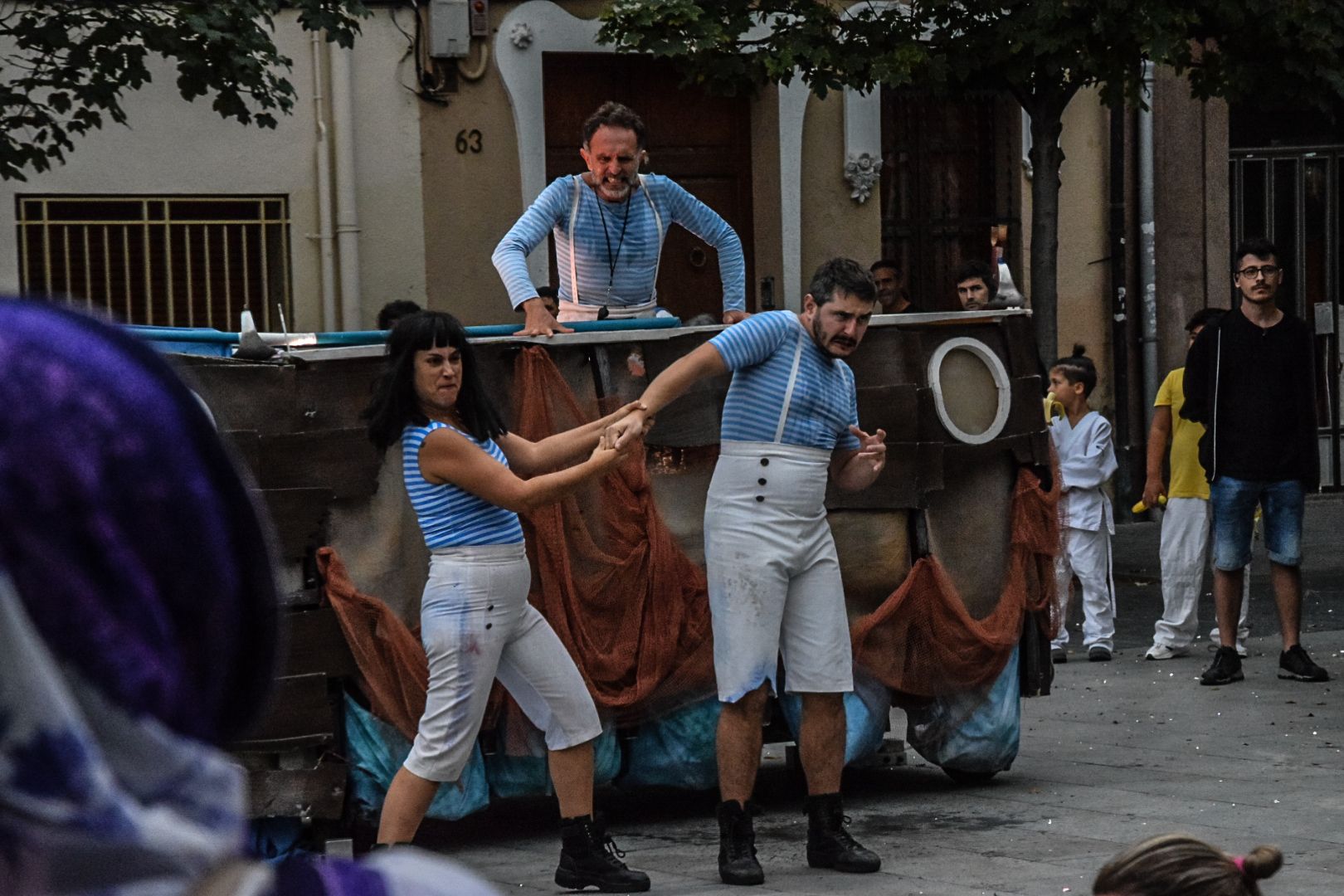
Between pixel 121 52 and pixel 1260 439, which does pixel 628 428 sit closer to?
pixel 1260 439

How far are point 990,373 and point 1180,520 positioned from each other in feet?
12.0

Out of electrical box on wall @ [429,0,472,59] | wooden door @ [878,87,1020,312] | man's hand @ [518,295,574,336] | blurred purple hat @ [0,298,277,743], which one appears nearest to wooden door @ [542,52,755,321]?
electrical box on wall @ [429,0,472,59]

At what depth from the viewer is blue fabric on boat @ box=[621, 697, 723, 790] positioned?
289 inches

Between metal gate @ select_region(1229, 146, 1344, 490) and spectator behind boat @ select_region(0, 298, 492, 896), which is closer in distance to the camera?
spectator behind boat @ select_region(0, 298, 492, 896)

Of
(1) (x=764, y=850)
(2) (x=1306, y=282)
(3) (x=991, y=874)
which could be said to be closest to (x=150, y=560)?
(3) (x=991, y=874)

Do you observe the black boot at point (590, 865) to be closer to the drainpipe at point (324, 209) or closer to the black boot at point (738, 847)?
the black boot at point (738, 847)

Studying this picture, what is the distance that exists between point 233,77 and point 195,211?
13.8 ft

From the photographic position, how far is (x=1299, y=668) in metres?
10.1

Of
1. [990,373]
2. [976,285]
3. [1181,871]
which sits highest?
[976,285]

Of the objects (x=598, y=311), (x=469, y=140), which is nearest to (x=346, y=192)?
(x=469, y=140)

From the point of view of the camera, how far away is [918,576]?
766 centimetres

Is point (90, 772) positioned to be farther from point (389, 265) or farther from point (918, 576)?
point (389, 265)

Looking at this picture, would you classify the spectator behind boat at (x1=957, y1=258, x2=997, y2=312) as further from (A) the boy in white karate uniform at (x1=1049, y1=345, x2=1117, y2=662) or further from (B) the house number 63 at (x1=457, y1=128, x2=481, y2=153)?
(B) the house number 63 at (x1=457, y1=128, x2=481, y2=153)

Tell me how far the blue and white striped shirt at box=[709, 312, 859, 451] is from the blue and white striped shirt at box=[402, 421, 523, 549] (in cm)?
87
